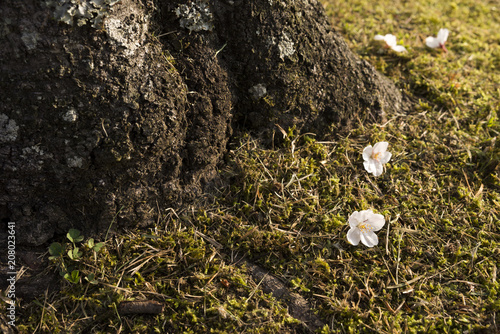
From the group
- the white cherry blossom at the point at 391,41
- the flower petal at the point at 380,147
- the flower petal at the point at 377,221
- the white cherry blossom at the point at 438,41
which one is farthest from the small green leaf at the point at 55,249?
the white cherry blossom at the point at 438,41

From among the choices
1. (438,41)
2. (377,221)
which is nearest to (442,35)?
(438,41)

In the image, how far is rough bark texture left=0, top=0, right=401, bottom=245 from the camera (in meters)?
2.02

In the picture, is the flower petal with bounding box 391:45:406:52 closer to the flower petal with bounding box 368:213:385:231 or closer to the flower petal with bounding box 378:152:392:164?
the flower petal with bounding box 378:152:392:164

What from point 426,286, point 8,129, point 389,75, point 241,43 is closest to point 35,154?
point 8,129

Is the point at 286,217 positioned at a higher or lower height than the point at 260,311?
higher

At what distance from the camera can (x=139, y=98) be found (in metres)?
2.21

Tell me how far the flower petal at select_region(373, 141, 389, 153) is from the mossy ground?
15 centimetres

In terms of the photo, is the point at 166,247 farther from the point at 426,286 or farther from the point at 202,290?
the point at 426,286

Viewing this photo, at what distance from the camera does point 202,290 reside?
2.24 meters

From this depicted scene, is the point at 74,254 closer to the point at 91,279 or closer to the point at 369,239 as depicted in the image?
the point at 91,279

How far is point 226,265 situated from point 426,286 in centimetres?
120

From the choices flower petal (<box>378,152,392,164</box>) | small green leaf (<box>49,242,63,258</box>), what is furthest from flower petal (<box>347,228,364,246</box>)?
small green leaf (<box>49,242,63,258</box>)

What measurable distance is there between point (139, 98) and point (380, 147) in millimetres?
1684

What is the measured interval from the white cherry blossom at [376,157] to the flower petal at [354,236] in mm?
522
